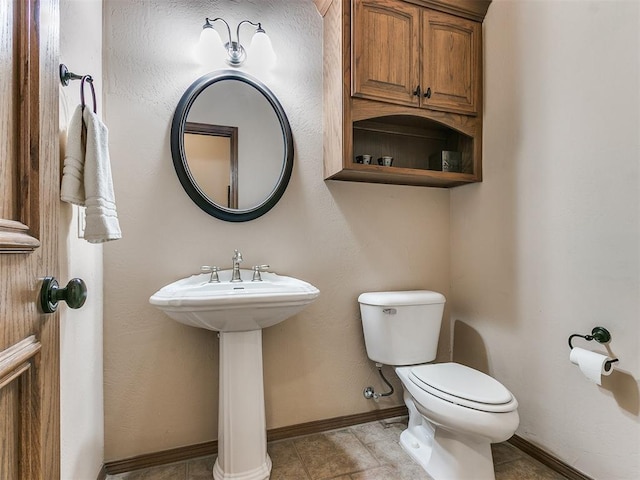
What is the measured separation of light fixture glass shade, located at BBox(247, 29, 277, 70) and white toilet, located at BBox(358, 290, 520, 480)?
130 cm

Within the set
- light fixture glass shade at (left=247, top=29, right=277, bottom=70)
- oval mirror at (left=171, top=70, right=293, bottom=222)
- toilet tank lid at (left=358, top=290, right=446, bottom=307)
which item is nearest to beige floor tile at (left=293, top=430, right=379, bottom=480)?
toilet tank lid at (left=358, top=290, right=446, bottom=307)

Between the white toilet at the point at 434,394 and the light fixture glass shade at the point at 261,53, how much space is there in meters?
1.30

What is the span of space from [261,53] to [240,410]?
1.67 m

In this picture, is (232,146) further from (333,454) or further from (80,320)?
(333,454)

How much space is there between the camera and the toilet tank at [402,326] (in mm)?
1712

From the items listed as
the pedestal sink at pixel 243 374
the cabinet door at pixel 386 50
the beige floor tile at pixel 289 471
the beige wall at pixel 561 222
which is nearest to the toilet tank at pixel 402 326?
the beige wall at pixel 561 222

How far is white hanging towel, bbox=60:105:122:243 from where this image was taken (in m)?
1.00

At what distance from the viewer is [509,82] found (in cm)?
173

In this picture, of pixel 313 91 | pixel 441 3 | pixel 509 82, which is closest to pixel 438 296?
pixel 509 82

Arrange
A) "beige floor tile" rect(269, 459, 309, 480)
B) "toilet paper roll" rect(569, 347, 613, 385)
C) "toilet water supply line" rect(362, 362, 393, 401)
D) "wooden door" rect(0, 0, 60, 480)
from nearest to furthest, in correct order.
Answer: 1. "wooden door" rect(0, 0, 60, 480)
2. "toilet paper roll" rect(569, 347, 613, 385)
3. "beige floor tile" rect(269, 459, 309, 480)
4. "toilet water supply line" rect(362, 362, 393, 401)

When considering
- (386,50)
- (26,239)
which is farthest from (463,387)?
(386,50)

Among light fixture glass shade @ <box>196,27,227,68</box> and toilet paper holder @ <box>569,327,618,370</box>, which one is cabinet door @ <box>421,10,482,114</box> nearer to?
light fixture glass shade @ <box>196,27,227,68</box>

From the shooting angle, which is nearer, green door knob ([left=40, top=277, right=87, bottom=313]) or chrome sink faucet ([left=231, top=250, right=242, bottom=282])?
green door knob ([left=40, top=277, right=87, bottom=313])

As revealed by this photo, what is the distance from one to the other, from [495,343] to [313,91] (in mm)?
1646
